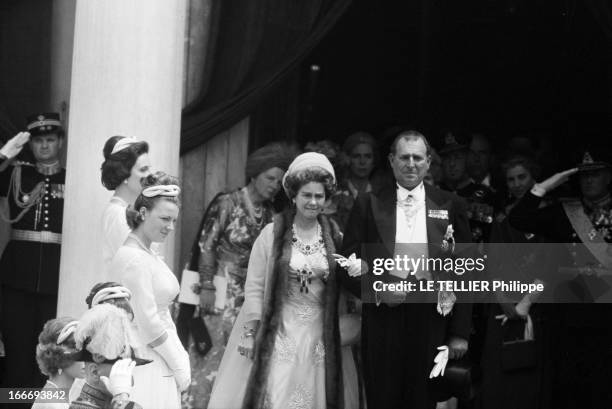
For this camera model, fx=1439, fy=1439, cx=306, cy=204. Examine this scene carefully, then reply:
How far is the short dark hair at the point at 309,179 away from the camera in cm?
870

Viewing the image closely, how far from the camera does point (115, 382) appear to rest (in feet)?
18.8

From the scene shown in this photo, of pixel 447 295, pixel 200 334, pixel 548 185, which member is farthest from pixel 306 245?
pixel 548 185

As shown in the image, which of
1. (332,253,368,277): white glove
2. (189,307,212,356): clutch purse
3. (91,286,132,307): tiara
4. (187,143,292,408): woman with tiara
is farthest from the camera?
(189,307,212,356): clutch purse

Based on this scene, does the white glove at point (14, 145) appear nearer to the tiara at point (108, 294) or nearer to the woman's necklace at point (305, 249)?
the woman's necklace at point (305, 249)

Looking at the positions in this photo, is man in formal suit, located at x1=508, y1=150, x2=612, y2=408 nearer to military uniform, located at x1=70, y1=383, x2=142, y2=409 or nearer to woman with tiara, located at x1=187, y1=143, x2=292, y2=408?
woman with tiara, located at x1=187, y1=143, x2=292, y2=408

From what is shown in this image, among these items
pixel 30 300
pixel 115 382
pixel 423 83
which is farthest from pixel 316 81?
pixel 115 382

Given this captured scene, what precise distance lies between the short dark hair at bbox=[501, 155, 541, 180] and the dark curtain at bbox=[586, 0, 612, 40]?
41.3 inches

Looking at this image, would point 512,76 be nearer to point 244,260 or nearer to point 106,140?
point 244,260

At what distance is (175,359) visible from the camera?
730cm

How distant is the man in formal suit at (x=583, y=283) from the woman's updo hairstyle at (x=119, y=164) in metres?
2.55

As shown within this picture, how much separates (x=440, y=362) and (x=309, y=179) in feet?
4.42

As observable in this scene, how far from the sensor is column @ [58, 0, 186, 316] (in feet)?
29.2

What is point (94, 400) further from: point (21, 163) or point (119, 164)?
point (21, 163)

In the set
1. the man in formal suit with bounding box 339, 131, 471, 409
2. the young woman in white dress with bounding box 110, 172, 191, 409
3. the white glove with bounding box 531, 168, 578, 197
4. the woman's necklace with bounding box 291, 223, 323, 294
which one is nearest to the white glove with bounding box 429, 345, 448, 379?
the man in formal suit with bounding box 339, 131, 471, 409
